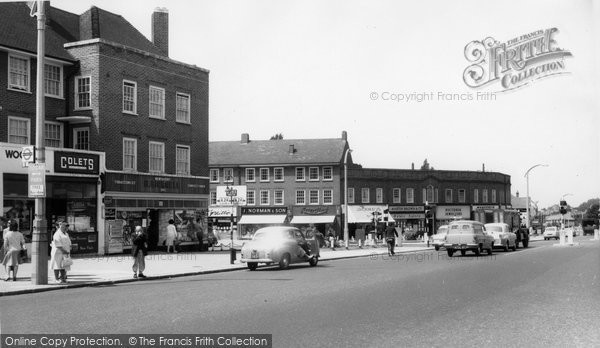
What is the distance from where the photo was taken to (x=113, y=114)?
3256cm

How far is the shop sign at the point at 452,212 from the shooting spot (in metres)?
75.2

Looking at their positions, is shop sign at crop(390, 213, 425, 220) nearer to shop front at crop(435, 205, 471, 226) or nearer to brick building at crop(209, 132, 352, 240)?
shop front at crop(435, 205, 471, 226)

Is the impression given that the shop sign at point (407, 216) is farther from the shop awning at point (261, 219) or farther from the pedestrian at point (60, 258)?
the pedestrian at point (60, 258)

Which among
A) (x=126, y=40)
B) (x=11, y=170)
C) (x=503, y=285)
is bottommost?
(x=503, y=285)

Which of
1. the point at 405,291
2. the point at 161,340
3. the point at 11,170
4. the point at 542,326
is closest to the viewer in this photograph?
the point at 161,340

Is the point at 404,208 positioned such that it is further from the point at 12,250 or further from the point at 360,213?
the point at 12,250

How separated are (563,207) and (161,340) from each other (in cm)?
3372

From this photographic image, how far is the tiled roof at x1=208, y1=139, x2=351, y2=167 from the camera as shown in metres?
68.6

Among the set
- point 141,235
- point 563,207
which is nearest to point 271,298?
point 141,235

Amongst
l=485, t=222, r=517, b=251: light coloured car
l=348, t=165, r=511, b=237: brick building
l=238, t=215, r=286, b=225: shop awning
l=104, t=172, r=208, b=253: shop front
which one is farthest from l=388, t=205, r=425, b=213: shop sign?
l=104, t=172, r=208, b=253: shop front

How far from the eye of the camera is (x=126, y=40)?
36.3m

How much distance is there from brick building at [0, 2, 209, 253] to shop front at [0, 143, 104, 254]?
0.27 ft

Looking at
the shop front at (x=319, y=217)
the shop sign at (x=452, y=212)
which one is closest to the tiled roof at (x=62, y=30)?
the shop front at (x=319, y=217)

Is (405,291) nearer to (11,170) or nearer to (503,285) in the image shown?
(503,285)
